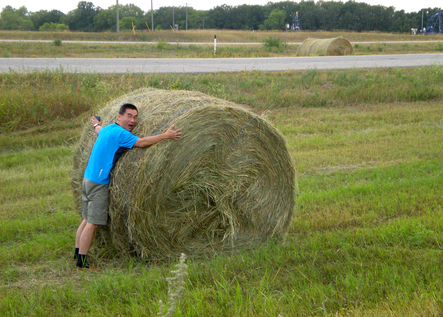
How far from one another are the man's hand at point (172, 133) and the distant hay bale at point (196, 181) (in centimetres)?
9

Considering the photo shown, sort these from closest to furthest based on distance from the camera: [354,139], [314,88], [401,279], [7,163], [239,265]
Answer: [401,279] < [239,265] < [7,163] < [354,139] < [314,88]

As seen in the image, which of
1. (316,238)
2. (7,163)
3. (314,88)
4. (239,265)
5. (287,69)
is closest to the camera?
(239,265)

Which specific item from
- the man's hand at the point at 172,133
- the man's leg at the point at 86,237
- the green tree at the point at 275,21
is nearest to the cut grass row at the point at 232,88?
the man's leg at the point at 86,237

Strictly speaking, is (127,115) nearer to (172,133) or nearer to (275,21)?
(172,133)

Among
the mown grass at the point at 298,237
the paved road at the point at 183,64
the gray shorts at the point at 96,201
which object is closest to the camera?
the mown grass at the point at 298,237

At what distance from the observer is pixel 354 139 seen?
10008mm

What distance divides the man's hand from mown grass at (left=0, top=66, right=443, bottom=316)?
4.64 ft

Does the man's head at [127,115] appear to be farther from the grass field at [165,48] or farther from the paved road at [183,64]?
the grass field at [165,48]

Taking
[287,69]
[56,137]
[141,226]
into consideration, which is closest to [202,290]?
[141,226]

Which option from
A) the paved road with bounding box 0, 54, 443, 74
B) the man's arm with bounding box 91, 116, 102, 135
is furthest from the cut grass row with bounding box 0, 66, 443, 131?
the man's arm with bounding box 91, 116, 102, 135

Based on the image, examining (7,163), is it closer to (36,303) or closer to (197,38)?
(36,303)

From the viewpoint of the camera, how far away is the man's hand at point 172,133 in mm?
4551

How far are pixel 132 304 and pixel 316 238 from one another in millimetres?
2377

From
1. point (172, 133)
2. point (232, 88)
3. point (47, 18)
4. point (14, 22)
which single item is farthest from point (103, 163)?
point (14, 22)
